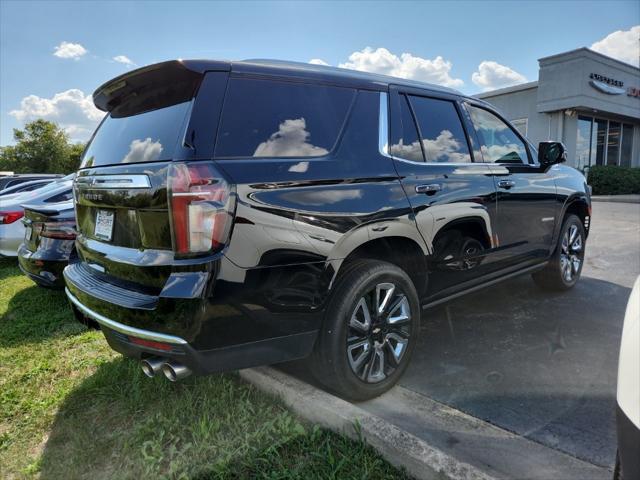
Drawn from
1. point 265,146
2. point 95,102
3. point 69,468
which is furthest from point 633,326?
point 95,102

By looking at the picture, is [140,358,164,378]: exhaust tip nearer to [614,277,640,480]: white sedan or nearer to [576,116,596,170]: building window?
[614,277,640,480]: white sedan

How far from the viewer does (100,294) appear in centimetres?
250

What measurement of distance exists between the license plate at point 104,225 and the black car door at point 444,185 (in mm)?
1702

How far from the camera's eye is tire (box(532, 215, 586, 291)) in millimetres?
4801

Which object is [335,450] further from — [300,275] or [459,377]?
[459,377]

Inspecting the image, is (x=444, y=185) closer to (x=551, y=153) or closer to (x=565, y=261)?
(x=551, y=153)

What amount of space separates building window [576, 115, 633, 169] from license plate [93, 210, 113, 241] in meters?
22.1

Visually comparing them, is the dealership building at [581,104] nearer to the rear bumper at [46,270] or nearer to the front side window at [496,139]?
the front side window at [496,139]

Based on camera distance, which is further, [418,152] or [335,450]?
[418,152]

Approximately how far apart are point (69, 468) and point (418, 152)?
270 cm

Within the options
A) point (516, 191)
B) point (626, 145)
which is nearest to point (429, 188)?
point (516, 191)

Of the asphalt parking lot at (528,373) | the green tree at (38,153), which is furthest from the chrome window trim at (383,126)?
the green tree at (38,153)

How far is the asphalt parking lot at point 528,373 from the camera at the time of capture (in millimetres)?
2389

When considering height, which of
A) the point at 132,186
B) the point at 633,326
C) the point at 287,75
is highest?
the point at 287,75
